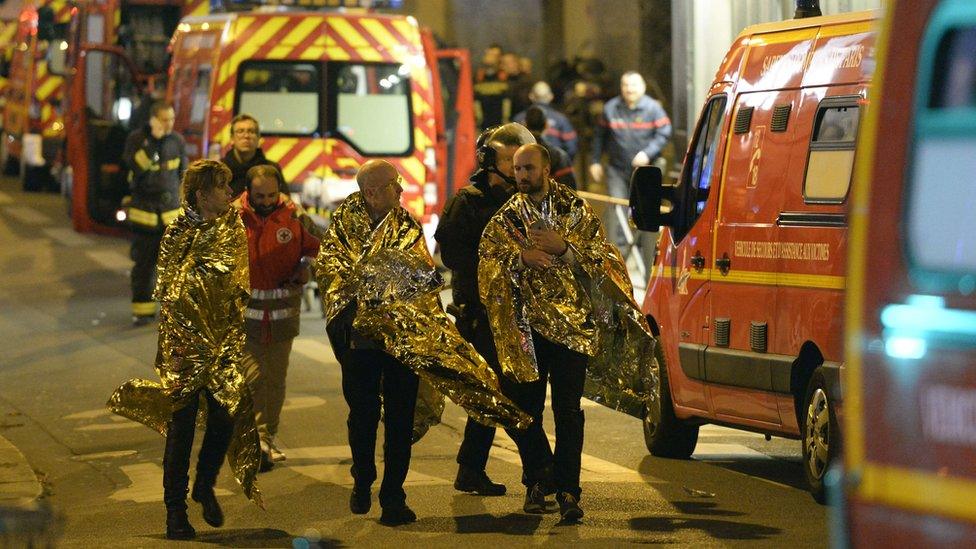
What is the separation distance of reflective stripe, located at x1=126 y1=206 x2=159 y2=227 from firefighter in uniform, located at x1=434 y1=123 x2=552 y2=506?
24.0 feet

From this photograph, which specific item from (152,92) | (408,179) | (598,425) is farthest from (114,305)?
(598,425)

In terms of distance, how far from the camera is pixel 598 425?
11.5m

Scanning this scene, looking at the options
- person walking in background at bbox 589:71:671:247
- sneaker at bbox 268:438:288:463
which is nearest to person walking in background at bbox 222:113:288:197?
sneaker at bbox 268:438:288:463

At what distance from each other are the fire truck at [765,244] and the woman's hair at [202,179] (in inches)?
89.0

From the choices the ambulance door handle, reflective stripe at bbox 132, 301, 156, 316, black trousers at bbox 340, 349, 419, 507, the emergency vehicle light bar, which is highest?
the emergency vehicle light bar

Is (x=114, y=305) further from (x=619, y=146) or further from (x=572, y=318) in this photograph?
(x=572, y=318)

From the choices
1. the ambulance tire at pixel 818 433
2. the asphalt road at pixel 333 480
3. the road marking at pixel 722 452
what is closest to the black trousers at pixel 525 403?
the asphalt road at pixel 333 480

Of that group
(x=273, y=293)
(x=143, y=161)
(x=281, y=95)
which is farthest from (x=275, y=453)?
(x=281, y=95)

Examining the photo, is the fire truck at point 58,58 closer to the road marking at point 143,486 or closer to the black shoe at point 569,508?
the road marking at point 143,486

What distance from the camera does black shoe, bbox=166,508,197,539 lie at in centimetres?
827

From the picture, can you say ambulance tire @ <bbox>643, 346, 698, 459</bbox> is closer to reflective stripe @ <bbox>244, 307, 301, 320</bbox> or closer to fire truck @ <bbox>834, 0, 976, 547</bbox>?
reflective stripe @ <bbox>244, 307, 301, 320</bbox>

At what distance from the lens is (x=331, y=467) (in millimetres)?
10086

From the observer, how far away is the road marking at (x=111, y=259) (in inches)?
805

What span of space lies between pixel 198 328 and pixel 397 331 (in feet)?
2.75
